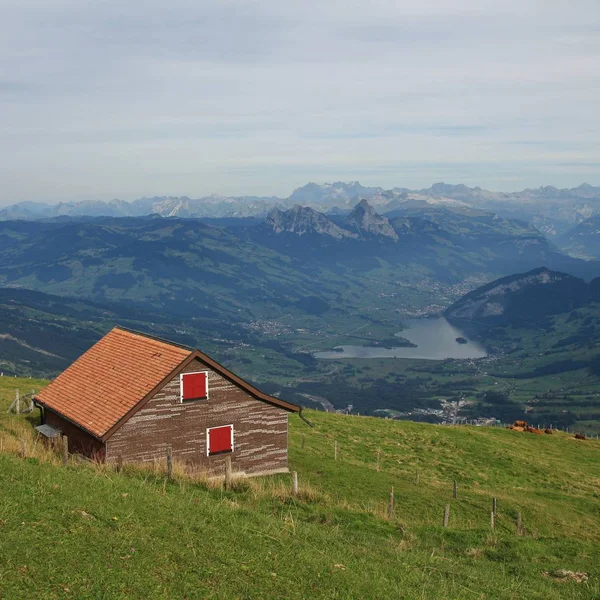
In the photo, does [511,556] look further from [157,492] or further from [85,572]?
[85,572]

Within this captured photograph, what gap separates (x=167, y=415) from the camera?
3662cm

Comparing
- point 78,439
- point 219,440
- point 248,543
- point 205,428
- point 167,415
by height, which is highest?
point 248,543

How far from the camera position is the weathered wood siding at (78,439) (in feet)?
115

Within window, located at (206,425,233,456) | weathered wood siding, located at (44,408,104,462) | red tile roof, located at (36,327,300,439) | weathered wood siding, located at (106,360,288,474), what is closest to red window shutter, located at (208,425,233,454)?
window, located at (206,425,233,456)

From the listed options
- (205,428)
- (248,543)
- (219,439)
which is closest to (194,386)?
(205,428)

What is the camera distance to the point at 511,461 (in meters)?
56.4

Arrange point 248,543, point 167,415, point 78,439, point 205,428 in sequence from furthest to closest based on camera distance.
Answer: point 205,428, point 78,439, point 167,415, point 248,543

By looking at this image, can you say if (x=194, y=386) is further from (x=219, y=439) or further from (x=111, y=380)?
(x=111, y=380)

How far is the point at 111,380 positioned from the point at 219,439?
25.3 feet

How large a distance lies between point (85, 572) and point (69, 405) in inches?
1005

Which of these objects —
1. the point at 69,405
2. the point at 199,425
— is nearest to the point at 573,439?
the point at 199,425

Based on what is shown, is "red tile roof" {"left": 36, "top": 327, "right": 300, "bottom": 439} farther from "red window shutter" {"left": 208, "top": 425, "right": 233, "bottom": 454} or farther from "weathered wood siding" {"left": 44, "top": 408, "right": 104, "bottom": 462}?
"red window shutter" {"left": 208, "top": 425, "right": 233, "bottom": 454}

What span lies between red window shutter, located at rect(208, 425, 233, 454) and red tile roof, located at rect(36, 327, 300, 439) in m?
3.01

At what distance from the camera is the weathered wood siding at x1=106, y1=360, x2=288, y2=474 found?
3566cm
